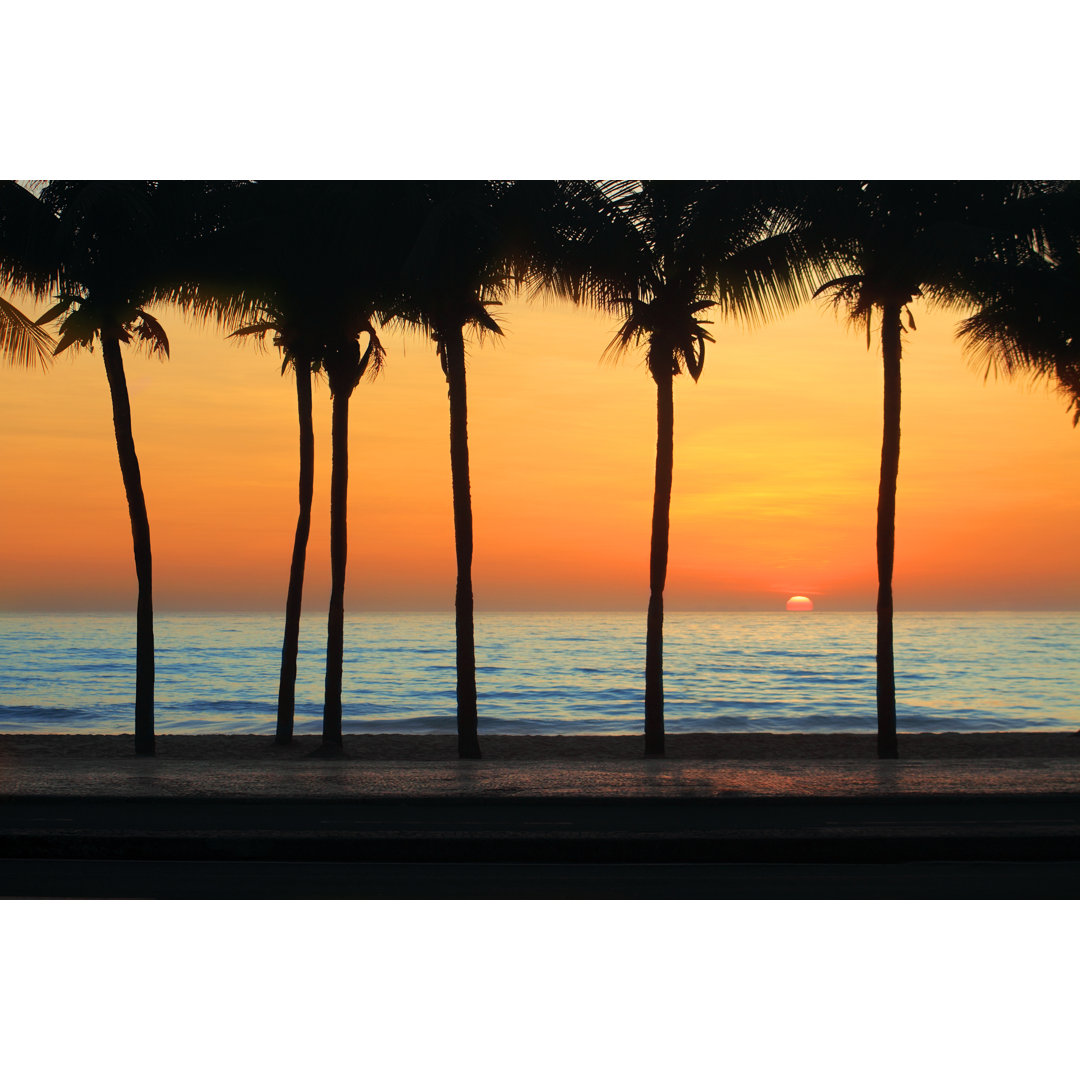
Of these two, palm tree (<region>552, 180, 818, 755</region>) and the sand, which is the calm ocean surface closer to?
the sand

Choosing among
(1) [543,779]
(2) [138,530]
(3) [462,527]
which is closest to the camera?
(1) [543,779]

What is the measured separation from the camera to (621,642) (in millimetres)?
85688

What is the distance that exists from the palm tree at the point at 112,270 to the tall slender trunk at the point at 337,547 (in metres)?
3.19

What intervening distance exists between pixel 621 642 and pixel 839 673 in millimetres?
27189

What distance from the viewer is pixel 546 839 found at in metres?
8.17

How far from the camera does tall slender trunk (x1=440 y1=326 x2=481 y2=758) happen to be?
755 inches

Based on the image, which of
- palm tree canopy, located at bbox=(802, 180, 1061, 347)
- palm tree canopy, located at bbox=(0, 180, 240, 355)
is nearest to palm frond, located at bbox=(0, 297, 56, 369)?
palm tree canopy, located at bbox=(0, 180, 240, 355)

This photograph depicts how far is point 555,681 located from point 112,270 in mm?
39616

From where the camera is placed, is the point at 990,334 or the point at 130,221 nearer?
the point at 130,221

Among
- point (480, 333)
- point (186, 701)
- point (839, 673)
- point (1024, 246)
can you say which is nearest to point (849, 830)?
point (480, 333)

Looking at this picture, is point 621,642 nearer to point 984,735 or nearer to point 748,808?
point 984,735

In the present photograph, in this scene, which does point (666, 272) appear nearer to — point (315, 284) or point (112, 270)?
point (315, 284)

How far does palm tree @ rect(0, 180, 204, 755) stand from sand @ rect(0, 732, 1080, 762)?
2.05 m

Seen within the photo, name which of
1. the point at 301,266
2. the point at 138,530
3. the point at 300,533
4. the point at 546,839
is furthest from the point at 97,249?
the point at 546,839
